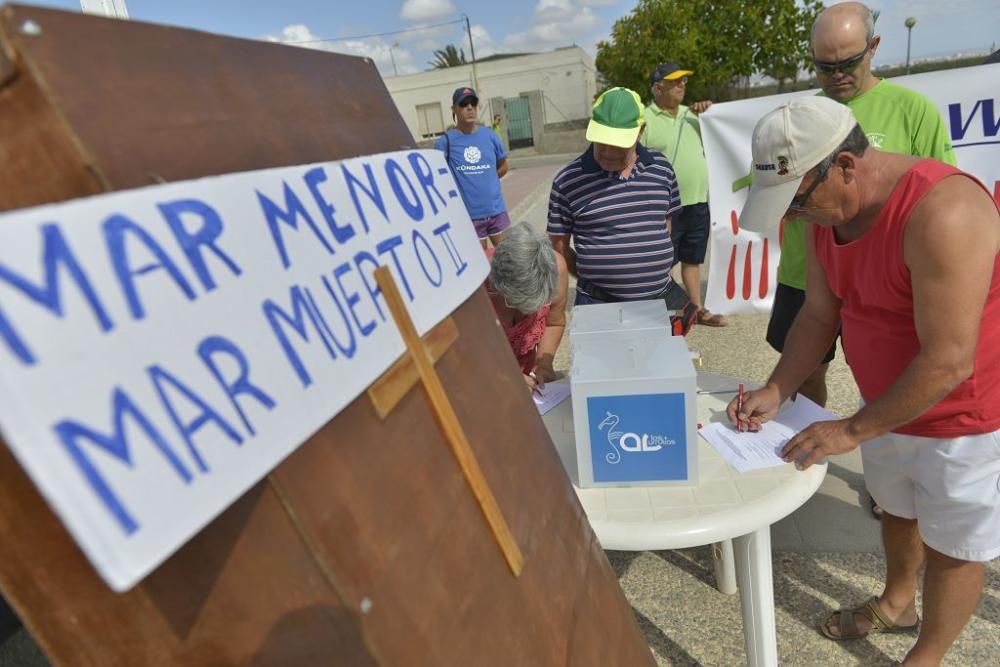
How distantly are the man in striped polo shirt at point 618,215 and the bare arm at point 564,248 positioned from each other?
0.06 m

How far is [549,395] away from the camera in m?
Result: 2.04

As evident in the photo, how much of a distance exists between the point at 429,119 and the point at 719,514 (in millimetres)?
31034

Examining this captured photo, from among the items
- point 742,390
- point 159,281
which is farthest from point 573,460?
point 159,281

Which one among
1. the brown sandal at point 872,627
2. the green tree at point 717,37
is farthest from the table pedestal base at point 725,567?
the green tree at point 717,37

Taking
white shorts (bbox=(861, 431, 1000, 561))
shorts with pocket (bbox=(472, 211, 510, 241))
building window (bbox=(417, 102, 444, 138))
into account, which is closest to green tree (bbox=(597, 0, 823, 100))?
building window (bbox=(417, 102, 444, 138))

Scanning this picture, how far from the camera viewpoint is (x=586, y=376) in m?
1.42

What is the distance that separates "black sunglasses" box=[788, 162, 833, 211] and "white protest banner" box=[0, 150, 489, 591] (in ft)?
3.71

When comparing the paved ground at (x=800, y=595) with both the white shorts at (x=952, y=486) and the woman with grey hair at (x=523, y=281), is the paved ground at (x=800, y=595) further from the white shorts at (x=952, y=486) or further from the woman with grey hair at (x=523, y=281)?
the woman with grey hair at (x=523, y=281)

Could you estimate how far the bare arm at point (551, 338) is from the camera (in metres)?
2.37

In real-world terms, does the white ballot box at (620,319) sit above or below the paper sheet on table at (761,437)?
above

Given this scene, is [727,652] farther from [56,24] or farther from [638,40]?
[638,40]

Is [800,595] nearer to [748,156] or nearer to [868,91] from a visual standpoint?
[868,91]

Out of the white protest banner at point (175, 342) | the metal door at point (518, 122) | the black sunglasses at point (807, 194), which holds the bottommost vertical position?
the metal door at point (518, 122)

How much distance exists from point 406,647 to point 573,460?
3.36 feet
